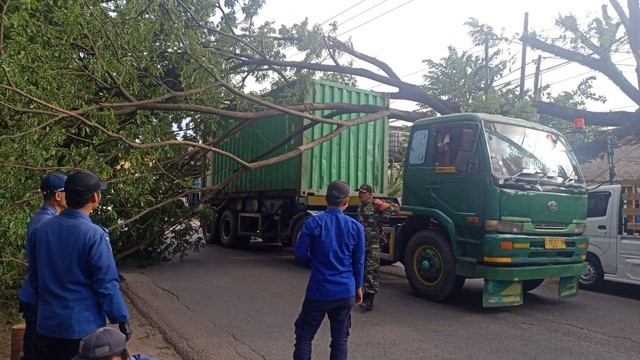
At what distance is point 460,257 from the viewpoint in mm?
6887

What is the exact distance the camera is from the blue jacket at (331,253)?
13.1ft

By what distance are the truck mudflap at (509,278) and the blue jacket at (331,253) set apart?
9.46 feet

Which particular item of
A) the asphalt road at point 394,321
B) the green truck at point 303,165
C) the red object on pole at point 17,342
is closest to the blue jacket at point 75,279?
the red object on pole at point 17,342

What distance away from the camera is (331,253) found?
4039 mm

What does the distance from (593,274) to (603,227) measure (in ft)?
2.71

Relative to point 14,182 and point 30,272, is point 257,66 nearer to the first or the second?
point 14,182

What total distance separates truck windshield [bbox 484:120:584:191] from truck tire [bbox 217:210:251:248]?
8.05m

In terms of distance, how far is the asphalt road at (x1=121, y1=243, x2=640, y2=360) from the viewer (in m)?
5.33

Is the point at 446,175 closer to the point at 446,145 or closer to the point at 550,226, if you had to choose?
the point at 446,145

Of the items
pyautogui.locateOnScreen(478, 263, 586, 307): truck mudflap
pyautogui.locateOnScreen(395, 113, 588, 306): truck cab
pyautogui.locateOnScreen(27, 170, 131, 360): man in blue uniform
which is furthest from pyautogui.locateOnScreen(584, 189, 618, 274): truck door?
pyautogui.locateOnScreen(27, 170, 131, 360): man in blue uniform

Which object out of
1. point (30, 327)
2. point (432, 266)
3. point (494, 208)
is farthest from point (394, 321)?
point (30, 327)

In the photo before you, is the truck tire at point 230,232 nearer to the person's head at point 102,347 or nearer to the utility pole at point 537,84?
the utility pole at point 537,84

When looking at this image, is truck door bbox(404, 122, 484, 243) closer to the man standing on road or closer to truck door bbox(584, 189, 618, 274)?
the man standing on road

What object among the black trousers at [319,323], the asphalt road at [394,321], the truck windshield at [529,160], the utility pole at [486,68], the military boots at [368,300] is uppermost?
the utility pole at [486,68]
